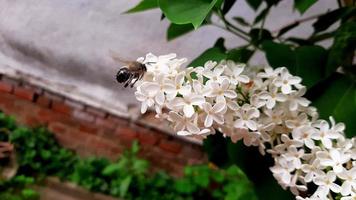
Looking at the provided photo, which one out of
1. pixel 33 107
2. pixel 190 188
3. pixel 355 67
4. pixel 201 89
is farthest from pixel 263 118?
pixel 33 107

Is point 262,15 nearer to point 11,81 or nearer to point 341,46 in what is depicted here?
point 341,46

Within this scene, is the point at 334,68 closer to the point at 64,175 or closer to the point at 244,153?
the point at 244,153

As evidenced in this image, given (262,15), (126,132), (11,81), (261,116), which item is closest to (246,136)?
(261,116)

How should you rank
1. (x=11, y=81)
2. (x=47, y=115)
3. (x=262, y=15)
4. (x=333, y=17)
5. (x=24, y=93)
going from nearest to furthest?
(x=333, y=17)
(x=262, y=15)
(x=11, y=81)
(x=24, y=93)
(x=47, y=115)

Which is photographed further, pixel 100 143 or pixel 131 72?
pixel 100 143

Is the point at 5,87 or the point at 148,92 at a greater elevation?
the point at 5,87

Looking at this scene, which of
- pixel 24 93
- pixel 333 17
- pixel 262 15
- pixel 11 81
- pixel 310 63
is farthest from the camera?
pixel 24 93

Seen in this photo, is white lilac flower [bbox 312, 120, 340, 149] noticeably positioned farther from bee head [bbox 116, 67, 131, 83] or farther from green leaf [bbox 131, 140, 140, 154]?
green leaf [bbox 131, 140, 140, 154]
